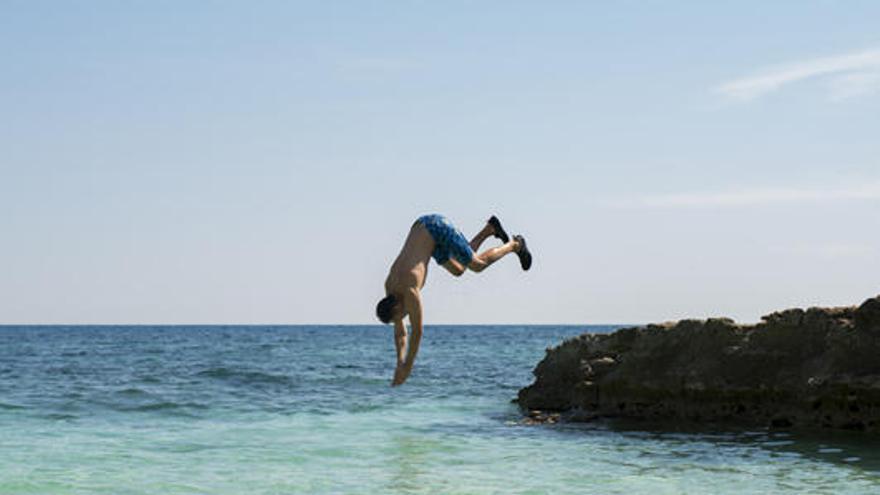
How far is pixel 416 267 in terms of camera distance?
12172mm

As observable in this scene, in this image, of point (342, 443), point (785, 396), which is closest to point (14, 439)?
point (342, 443)

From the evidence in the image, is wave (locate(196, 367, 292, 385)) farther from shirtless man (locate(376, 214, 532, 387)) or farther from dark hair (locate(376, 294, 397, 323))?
dark hair (locate(376, 294, 397, 323))

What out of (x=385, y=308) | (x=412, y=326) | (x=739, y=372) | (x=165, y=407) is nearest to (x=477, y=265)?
(x=412, y=326)

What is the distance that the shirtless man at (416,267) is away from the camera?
12.1 m

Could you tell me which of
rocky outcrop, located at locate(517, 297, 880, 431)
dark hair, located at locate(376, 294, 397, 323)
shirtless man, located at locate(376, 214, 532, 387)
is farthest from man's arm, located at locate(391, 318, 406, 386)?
rocky outcrop, located at locate(517, 297, 880, 431)

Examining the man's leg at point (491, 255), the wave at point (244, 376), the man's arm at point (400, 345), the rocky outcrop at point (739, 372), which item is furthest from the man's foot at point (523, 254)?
the wave at point (244, 376)

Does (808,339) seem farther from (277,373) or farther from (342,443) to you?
(277,373)

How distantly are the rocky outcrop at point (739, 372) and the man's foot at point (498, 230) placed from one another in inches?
306

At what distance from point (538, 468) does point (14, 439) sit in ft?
34.0

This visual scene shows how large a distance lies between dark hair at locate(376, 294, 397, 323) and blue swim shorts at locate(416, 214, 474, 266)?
981 mm

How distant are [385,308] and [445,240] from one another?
1.16 metres

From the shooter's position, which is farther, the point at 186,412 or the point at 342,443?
the point at 186,412

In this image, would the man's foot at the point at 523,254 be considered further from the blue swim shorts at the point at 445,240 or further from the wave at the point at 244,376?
the wave at the point at 244,376

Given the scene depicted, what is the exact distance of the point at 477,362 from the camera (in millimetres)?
56438
